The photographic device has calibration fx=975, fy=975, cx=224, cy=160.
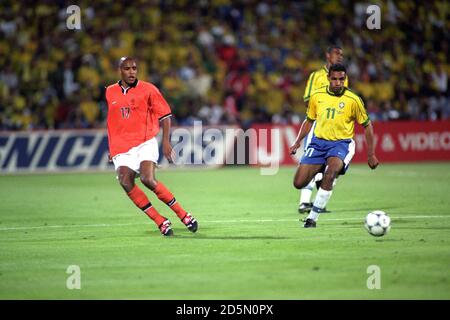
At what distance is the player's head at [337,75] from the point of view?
1348 cm

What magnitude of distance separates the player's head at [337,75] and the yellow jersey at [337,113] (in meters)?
0.21

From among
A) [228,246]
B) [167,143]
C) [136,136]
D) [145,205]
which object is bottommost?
[228,246]

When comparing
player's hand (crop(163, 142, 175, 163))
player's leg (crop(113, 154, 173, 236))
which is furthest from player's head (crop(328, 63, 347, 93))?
player's leg (crop(113, 154, 173, 236))

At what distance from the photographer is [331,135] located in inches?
546

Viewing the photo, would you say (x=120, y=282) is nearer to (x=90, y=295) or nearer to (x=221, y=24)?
(x=90, y=295)

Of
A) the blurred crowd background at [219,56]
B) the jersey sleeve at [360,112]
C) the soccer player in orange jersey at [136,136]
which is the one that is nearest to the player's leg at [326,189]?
the jersey sleeve at [360,112]

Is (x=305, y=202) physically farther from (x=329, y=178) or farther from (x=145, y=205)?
(x=145, y=205)

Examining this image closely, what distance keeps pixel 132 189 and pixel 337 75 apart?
324 centimetres

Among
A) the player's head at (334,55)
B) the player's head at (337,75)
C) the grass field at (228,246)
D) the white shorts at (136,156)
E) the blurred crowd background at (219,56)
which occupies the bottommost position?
the grass field at (228,246)

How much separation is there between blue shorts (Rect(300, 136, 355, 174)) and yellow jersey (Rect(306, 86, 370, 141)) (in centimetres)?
7

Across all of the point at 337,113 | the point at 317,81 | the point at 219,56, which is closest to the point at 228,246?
the point at 337,113

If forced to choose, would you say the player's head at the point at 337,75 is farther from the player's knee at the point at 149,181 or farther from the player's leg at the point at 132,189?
the player's leg at the point at 132,189
